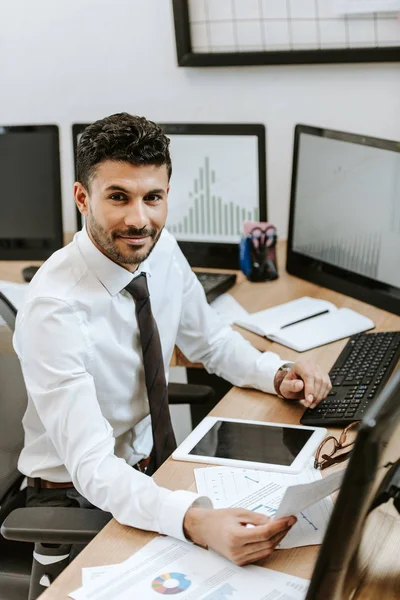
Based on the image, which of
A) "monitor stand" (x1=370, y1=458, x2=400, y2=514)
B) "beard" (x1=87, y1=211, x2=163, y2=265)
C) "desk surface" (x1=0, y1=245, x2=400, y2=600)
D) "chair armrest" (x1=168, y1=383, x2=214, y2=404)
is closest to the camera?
"monitor stand" (x1=370, y1=458, x2=400, y2=514)

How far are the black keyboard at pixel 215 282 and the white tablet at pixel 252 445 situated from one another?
2.28 feet

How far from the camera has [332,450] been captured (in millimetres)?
1561

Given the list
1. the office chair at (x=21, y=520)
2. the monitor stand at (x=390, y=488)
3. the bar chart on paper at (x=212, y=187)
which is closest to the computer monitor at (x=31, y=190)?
the bar chart on paper at (x=212, y=187)

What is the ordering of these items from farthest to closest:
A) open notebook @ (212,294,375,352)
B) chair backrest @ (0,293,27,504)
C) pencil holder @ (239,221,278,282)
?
pencil holder @ (239,221,278,282), open notebook @ (212,294,375,352), chair backrest @ (0,293,27,504)

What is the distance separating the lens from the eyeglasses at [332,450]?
1.49 m

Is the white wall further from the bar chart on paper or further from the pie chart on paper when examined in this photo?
the pie chart on paper

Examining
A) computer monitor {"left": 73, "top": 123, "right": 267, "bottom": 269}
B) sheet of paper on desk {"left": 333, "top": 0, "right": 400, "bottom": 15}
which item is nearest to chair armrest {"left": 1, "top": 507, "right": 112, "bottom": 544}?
computer monitor {"left": 73, "top": 123, "right": 267, "bottom": 269}

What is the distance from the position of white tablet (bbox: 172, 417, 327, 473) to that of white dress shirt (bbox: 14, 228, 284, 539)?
15 centimetres

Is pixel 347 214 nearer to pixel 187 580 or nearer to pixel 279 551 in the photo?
pixel 279 551

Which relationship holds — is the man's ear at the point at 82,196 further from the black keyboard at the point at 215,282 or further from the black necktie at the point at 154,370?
the black keyboard at the point at 215,282

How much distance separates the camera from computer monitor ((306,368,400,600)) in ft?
2.87

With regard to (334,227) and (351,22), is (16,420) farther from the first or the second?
(351,22)

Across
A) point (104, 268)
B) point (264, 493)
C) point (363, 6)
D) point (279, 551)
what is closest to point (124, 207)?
point (104, 268)

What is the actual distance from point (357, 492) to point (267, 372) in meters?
0.92
